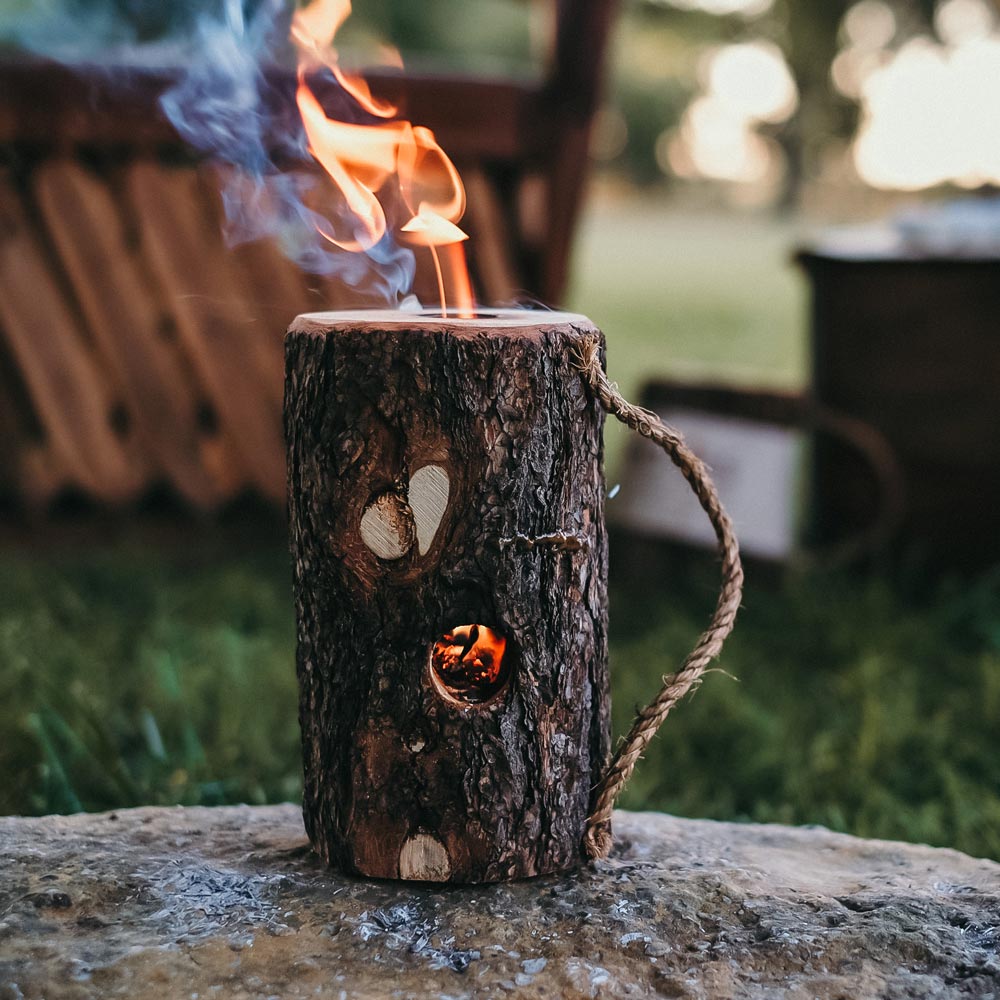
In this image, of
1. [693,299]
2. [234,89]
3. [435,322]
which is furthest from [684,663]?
[693,299]

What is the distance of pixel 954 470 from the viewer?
3.58 m

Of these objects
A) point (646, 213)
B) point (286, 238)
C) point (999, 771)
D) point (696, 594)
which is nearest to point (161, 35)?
point (286, 238)

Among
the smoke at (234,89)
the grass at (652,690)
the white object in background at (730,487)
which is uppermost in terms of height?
the smoke at (234,89)

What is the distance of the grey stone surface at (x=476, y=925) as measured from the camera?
54.2 inches

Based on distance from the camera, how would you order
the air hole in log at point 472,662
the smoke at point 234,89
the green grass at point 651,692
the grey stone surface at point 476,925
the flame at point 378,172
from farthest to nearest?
the smoke at point 234,89 < the green grass at point 651,692 < the flame at point 378,172 < the air hole in log at point 472,662 < the grey stone surface at point 476,925

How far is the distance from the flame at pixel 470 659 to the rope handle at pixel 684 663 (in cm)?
22

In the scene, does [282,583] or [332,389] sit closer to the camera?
[332,389]

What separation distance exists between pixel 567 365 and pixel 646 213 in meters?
22.7

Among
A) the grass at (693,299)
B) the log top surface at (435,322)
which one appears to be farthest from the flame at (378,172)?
the grass at (693,299)

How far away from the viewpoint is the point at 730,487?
12.0 ft

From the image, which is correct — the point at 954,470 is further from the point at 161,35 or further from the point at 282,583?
the point at 161,35

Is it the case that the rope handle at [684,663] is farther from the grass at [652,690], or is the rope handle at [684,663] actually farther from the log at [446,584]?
the grass at [652,690]

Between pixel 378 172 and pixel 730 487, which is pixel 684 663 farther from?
pixel 730 487

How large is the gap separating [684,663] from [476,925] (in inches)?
18.4
